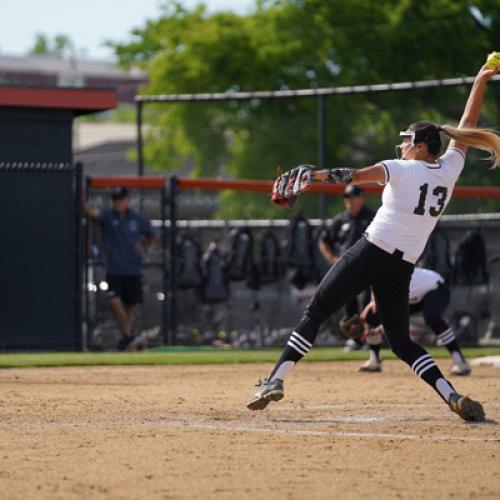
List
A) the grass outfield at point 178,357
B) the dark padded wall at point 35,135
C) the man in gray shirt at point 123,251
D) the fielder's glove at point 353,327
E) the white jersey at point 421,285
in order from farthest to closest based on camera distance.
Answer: the dark padded wall at point 35,135 → the man in gray shirt at point 123,251 → the grass outfield at point 178,357 → the white jersey at point 421,285 → the fielder's glove at point 353,327

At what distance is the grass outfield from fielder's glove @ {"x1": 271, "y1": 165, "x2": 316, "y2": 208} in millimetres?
6608

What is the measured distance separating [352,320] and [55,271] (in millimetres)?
5935

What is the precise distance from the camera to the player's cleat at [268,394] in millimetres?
9087

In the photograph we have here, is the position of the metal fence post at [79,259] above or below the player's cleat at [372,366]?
above

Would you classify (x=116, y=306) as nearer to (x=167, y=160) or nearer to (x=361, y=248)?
(x=361, y=248)

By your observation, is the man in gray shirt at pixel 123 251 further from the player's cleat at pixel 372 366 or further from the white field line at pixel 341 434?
the white field line at pixel 341 434

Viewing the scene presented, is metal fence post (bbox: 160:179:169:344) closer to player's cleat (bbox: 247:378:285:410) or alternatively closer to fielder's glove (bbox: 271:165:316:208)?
player's cleat (bbox: 247:378:285:410)

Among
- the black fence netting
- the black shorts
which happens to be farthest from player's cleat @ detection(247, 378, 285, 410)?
the black fence netting

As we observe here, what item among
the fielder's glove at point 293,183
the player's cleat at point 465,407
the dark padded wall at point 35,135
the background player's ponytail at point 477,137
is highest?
the dark padded wall at point 35,135

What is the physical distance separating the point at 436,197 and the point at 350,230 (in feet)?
23.1

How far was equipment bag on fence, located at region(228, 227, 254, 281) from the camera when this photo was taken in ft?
61.7

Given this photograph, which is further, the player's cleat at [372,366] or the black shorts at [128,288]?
the black shorts at [128,288]

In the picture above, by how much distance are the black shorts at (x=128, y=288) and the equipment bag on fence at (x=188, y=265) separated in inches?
36.8

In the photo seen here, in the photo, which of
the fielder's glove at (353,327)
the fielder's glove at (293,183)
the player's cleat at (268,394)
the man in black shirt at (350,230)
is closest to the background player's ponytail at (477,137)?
the fielder's glove at (293,183)
